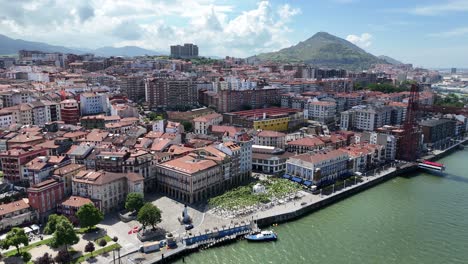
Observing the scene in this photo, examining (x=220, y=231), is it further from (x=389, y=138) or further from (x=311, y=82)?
(x=311, y=82)


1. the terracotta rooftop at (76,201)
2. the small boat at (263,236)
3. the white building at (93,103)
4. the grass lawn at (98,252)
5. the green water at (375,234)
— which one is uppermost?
the white building at (93,103)

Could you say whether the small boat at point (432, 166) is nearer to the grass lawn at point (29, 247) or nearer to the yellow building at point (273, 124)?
the yellow building at point (273, 124)

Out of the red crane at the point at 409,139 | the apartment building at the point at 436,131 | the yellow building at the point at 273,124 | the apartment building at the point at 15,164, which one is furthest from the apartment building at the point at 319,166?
the apartment building at the point at 15,164

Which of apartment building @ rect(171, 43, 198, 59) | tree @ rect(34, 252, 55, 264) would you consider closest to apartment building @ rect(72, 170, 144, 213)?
tree @ rect(34, 252, 55, 264)

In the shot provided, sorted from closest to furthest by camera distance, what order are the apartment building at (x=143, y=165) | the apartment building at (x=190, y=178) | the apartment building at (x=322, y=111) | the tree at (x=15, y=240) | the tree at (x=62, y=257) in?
the tree at (x=62, y=257) < the tree at (x=15, y=240) < the apartment building at (x=190, y=178) < the apartment building at (x=143, y=165) < the apartment building at (x=322, y=111)

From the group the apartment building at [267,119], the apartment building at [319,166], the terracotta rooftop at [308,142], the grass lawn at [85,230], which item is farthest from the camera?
the apartment building at [267,119]

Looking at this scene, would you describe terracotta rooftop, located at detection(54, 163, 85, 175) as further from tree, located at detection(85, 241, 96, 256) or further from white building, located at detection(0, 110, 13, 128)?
white building, located at detection(0, 110, 13, 128)

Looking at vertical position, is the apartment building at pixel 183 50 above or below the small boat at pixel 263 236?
above
